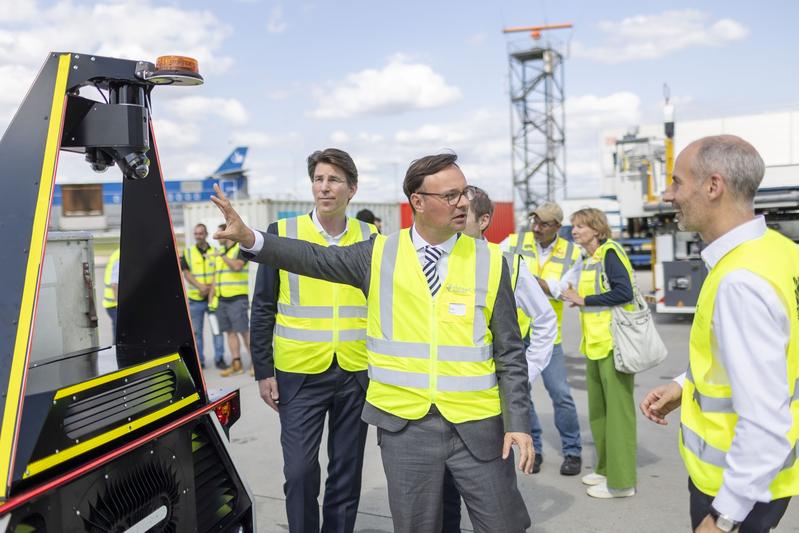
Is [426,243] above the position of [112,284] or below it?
above

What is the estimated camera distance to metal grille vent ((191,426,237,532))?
2793 millimetres

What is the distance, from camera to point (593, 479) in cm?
467

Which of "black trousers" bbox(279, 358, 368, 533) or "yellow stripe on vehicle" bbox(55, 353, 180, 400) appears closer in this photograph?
"yellow stripe on vehicle" bbox(55, 353, 180, 400)

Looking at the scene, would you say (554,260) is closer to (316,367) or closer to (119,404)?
(316,367)

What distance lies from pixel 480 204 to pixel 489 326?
1.49 meters

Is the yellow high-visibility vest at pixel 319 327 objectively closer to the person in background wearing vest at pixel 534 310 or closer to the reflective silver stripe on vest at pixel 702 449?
the person in background wearing vest at pixel 534 310

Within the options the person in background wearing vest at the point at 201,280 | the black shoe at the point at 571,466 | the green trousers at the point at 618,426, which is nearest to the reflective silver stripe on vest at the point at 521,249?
the green trousers at the point at 618,426

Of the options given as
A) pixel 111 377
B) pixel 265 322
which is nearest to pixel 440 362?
pixel 111 377

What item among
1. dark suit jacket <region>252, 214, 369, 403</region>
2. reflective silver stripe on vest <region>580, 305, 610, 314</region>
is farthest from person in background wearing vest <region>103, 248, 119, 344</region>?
reflective silver stripe on vest <region>580, 305, 610, 314</region>

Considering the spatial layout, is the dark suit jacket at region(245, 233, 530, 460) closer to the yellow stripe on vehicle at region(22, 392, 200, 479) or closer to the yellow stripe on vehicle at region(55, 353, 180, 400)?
the yellow stripe on vehicle at region(55, 353, 180, 400)

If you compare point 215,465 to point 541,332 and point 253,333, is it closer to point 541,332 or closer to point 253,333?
point 253,333

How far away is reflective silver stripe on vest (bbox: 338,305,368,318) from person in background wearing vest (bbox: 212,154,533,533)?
0.76 m

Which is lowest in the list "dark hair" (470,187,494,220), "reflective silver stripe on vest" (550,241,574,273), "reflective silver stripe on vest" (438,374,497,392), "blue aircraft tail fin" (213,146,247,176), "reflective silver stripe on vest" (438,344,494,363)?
"reflective silver stripe on vest" (438,374,497,392)

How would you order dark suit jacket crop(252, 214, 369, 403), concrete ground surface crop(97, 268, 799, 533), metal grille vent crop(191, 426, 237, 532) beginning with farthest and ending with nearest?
concrete ground surface crop(97, 268, 799, 533) → dark suit jacket crop(252, 214, 369, 403) → metal grille vent crop(191, 426, 237, 532)
